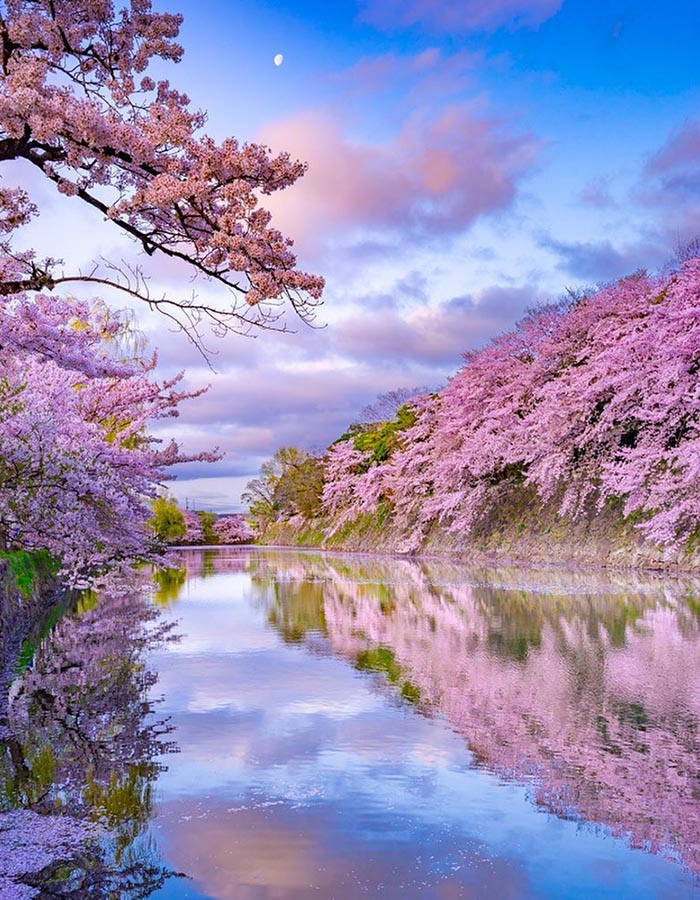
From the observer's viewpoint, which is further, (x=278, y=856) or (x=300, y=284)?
(x=300, y=284)

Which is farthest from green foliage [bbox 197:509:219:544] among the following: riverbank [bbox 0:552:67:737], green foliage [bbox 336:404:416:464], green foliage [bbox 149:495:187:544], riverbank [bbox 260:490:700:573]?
riverbank [bbox 0:552:67:737]

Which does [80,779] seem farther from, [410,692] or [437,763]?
[410,692]

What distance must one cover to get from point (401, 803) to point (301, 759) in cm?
149

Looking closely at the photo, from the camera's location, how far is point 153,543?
23.0m

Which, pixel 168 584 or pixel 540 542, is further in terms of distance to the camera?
pixel 540 542

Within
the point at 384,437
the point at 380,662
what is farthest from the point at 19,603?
the point at 384,437

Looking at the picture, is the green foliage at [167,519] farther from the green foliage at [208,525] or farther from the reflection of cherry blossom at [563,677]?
the reflection of cherry blossom at [563,677]

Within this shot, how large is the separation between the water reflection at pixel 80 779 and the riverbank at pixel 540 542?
2068 centimetres

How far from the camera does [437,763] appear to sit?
693 cm

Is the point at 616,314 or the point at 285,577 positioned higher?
the point at 616,314

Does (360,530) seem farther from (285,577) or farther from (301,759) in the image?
(301,759)

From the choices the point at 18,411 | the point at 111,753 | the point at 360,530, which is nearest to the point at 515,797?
the point at 111,753

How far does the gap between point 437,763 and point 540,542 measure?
3159cm

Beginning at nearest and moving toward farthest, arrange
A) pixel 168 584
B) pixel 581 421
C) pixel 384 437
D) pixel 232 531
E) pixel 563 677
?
pixel 563 677, pixel 168 584, pixel 581 421, pixel 384 437, pixel 232 531
